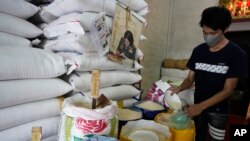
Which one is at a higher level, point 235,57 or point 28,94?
point 235,57

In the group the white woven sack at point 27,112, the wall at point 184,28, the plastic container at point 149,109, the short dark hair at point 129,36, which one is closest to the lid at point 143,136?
the plastic container at point 149,109

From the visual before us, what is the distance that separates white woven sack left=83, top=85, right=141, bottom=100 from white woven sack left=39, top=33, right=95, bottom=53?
0.27 metres

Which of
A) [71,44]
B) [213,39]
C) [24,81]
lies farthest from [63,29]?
[213,39]

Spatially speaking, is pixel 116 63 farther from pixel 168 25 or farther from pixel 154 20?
pixel 168 25

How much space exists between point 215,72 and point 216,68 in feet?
0.08

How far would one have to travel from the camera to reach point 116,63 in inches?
51.0

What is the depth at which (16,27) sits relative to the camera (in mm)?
1019

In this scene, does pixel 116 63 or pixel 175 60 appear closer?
pixel 116 63

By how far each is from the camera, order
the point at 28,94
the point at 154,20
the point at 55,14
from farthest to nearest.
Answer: the point at 154,20 < the point at 55,14 < the point at 28,94

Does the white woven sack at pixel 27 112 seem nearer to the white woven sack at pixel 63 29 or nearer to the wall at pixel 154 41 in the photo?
the white woven sack at pixel 63 29

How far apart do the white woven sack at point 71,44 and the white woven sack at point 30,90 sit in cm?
17

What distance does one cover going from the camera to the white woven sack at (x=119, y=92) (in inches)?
49.6

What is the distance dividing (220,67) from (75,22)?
91 centimetres

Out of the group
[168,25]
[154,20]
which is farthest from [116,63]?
[168,25]
